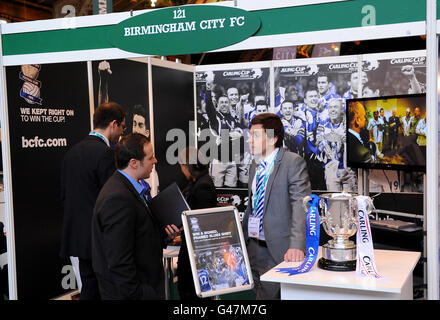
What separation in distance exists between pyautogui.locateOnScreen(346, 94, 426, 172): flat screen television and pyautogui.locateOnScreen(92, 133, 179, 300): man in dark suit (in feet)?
9.63

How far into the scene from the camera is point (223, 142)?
22.5 feet

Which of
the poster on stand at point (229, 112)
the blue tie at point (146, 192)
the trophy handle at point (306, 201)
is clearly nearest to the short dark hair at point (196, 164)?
the blue tie at point (146, 192)

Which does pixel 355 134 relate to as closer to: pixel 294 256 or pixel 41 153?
pixel 294 256

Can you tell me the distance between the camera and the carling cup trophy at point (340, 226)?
92.7 inches

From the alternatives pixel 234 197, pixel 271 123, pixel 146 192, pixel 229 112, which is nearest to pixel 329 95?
pixel 229 112

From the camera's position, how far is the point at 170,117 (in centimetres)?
619

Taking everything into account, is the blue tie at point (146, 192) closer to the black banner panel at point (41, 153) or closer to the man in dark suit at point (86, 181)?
the man in dark suit at point (86, 181)

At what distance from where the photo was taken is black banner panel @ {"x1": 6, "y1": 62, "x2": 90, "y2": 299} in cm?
399

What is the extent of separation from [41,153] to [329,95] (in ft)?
12.0

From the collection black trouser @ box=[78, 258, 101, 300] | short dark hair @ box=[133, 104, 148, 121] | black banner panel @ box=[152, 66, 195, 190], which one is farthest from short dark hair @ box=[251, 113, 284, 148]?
black banner panel @ box=[152, 66, 195, 190]

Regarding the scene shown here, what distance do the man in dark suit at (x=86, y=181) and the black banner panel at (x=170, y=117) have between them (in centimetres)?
232

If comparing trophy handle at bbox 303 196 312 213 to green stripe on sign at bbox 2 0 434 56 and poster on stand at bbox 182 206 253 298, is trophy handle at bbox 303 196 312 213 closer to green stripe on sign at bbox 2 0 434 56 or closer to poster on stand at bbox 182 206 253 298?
poster on stand at bbox 182 206 253 298
